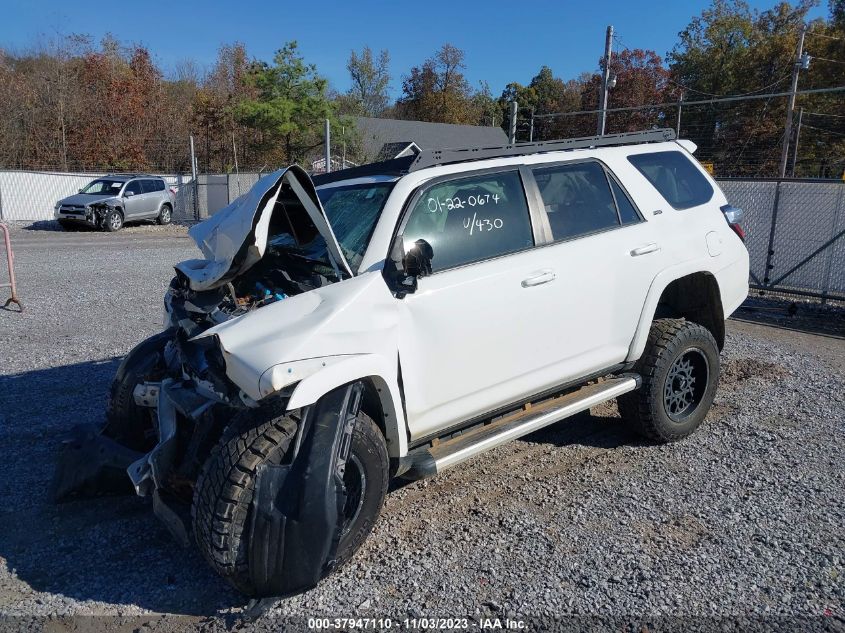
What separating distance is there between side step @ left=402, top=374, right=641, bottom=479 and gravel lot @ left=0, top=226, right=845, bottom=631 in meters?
0.46

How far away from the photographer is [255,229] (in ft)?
11.0

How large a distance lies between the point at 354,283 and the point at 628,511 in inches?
84.0

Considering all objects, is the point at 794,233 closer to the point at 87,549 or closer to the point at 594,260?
the point at 594,260

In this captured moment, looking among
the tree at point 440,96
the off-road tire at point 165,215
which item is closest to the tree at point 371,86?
the tree at point 440,96

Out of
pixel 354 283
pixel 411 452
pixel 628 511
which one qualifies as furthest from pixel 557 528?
pixel 354 283

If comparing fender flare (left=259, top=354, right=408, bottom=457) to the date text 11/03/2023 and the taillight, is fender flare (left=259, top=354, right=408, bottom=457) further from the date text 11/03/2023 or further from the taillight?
the taillight

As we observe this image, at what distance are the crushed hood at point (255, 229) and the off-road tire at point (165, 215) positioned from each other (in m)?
22.4

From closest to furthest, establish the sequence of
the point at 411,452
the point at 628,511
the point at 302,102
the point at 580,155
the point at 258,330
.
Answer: the point at 258,330
the point at 411,452
the point at 628,511
the point at 580,155
the point at 302,102

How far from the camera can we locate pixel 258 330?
2.99 meters

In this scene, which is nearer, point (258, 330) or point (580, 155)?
point (258, 330)

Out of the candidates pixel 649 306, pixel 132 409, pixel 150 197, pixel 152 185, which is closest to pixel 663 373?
pixel 649 306

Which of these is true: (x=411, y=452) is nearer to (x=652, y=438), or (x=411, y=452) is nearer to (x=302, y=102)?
(x=652, y=438)

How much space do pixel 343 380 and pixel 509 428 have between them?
1.23 meters

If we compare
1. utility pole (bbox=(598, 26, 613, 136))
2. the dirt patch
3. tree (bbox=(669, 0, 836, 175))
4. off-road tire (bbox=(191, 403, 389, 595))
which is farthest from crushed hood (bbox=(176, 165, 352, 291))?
tree (bbox=(669, 0, 836, 175))
